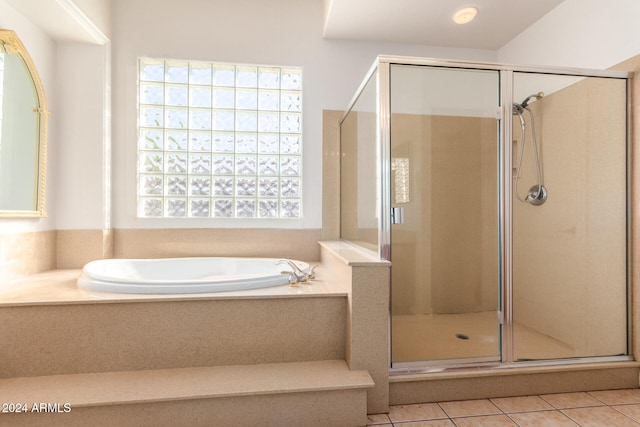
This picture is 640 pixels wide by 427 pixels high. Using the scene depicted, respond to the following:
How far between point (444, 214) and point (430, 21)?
1.54m

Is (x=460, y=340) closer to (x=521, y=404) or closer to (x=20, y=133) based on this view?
(x=521, y=404)

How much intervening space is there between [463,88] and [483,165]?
0.43 metres

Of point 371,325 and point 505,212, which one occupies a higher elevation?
point 505,212

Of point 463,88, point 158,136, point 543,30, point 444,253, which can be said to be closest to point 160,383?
point 444,253

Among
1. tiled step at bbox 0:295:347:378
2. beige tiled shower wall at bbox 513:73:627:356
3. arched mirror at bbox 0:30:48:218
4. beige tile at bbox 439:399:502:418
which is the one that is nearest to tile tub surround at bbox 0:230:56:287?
arched mirror at bbox 0:30:48:218

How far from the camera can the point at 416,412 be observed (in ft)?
5.28

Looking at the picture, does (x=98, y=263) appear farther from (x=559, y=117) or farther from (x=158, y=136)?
(x=559, y=117)

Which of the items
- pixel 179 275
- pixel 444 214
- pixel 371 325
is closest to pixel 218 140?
pixel 179 275

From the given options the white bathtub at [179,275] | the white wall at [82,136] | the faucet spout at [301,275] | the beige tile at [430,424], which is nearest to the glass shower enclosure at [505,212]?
the beige tile at [430,424]

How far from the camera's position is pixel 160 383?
4.82ft

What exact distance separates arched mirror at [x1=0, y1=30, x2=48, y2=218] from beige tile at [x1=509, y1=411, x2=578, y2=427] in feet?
9.41

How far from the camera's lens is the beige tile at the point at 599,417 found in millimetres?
1515

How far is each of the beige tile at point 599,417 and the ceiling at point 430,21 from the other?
2.42 m

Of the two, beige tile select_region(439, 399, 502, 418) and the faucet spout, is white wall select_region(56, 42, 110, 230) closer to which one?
the faucet spout
